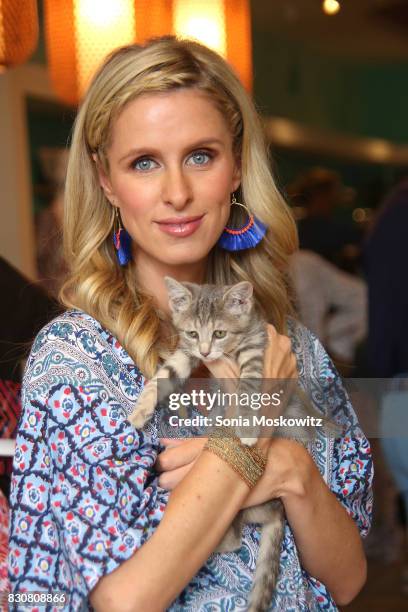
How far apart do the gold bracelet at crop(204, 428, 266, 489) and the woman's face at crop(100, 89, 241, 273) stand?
0.30 meters

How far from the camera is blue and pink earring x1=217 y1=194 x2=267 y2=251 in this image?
5.27 feet

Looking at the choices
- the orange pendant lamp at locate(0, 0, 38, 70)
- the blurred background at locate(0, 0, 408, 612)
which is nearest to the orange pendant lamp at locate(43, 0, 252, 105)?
the blurred background at locate(0, 0, 408, 612)

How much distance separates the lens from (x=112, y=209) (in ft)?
5.07

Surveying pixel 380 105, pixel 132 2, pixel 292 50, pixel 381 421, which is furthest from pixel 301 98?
pixel 381 421

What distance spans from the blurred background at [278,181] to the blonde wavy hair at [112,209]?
17 cm

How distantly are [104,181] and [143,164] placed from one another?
14cm

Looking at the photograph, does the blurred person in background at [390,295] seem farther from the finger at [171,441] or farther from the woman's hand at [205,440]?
the finger at [171,441]

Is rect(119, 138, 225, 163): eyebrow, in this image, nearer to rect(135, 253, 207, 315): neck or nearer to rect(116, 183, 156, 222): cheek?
rect(116, 183, 156, 222): cheek

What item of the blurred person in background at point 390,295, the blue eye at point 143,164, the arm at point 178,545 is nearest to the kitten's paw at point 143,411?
the arm at point 178,545

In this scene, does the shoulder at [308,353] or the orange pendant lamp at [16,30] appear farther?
the orange pendant lamp at [16,30]

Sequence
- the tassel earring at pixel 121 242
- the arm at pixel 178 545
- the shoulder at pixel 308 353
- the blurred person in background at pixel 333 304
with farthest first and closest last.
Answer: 1. the blurred person in background at pixel 333 304
2. the shoulder at pixel 308 353
3. the tassel earring at pixel 121 242
4. the arm at pixel 178 545

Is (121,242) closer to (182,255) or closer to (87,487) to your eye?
(182,255)

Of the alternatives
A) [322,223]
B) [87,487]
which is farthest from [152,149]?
[322,223]

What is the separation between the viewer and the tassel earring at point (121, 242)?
153 centimetres
